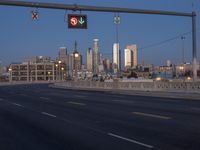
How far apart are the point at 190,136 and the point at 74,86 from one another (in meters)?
64.4

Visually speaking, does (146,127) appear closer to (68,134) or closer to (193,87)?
(68,134)

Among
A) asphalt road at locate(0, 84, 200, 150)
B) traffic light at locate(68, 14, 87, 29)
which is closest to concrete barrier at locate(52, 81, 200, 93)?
traffic light at locate(68, 14, 87, 29)

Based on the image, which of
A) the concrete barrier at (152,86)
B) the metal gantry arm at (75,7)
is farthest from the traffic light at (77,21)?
the concrete barrier at (152,86)

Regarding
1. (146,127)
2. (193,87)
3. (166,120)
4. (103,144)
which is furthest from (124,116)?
(193,87)

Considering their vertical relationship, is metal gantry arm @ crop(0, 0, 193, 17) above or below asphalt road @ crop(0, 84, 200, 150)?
above

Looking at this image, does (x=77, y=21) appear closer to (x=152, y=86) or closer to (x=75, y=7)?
(x=75, y=7)

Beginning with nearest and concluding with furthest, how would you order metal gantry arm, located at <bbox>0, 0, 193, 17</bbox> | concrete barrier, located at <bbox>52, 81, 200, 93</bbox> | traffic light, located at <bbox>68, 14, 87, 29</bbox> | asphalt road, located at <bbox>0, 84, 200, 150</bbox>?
asphalt road, located at <bbox>0, 84, 200, 150</bbox> < metal gantry arm, located at <bbox>0, 0, 193, 17</bbox> < traffic light, located at <bbox>68, 14, 87, 29</bbox> < concrete barrier, located at <bbox>52, 81, 200, 93</bbox>

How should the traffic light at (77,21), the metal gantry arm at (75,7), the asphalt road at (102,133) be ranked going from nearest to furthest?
the asphalt road at (102,133) → the metal gantry arm at (75,7) → the traffic light at (77,21)

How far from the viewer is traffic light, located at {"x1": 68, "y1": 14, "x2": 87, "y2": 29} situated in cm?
3011

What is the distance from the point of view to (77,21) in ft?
99.0

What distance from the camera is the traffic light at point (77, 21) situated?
30109mm

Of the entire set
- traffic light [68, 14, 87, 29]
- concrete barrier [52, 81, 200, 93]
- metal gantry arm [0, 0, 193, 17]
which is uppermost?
metal gantry arm [0, 0, 193, 17]

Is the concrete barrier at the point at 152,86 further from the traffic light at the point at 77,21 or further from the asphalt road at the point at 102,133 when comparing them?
the asphalt road at the point at 102,133

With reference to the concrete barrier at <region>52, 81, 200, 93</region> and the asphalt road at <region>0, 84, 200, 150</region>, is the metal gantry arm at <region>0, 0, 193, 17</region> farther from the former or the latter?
the concrete barrier at <region>52, 81, 200, 93</region>
